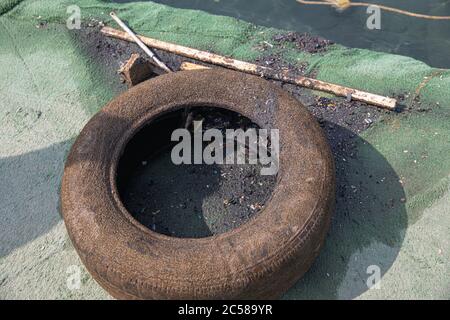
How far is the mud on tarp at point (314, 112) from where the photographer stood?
4031mm

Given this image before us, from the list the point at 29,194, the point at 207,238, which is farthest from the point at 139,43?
the point at 207,238

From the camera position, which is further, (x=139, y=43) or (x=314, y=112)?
(x=139, y=43)

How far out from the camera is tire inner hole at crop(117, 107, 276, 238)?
14.4 feet

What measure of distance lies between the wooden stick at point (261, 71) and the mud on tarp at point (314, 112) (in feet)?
0.39

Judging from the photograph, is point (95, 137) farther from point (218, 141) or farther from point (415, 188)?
point (415, 188)

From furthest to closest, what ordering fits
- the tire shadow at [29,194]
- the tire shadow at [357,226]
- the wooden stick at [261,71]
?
the wooden stick at [261,71]
the tire shadow at [29,194]
the tire shadow at [357,226]

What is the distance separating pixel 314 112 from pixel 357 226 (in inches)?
56.7

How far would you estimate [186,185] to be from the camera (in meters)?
4.65

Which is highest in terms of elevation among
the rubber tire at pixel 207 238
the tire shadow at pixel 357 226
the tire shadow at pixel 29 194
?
the rubber tire at pixel 207 238

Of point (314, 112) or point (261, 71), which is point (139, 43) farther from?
point (314, 112)

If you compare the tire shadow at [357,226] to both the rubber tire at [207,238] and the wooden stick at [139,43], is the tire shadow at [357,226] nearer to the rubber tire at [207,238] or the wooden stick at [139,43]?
the rubber tire at [207,238]

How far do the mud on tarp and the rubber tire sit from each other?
60 centimetres

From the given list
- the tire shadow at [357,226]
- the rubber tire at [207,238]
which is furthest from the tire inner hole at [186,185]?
the tire shadow at [357,226]

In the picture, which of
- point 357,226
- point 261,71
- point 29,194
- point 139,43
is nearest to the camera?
point 357,226
